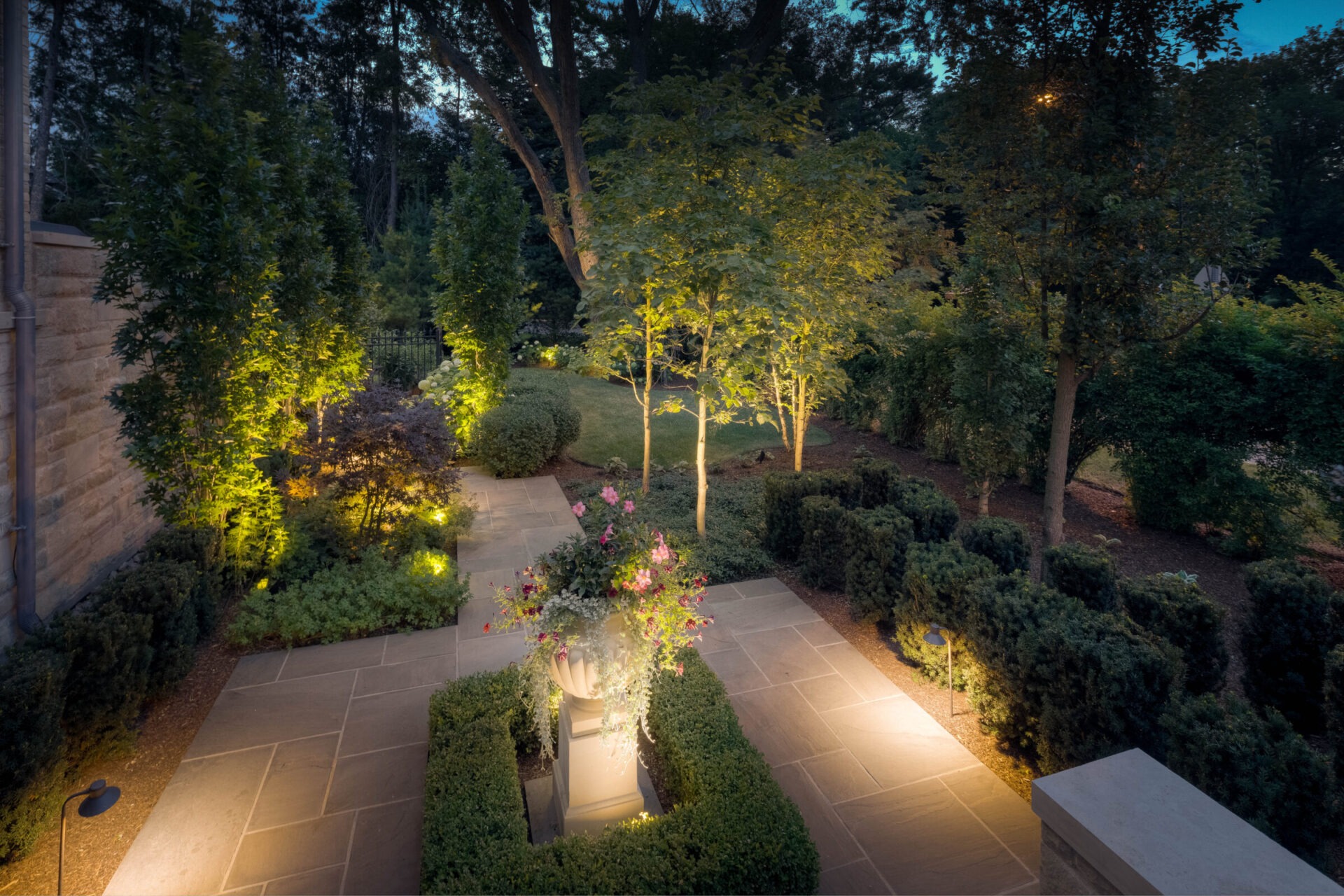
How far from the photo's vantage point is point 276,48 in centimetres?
2189

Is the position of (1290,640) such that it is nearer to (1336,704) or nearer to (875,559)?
(1336,704)

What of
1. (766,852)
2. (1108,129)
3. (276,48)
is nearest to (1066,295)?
(1108,129)

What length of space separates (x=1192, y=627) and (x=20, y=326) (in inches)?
278

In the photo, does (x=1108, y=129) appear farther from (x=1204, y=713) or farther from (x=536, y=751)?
(x=536, y=751)

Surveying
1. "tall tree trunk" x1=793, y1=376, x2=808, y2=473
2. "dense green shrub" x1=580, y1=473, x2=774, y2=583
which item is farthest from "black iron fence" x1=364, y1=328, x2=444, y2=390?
"tall tree trunk" x1=793, y1=376, x2=808, y2=473

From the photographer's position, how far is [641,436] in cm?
1177

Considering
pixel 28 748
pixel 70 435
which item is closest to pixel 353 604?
pixel 70 435

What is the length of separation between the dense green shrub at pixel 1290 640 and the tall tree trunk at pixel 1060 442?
2.39m

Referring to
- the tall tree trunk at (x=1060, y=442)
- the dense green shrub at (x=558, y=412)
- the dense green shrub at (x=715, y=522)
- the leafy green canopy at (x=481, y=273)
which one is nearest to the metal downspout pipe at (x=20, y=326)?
the dense green shrub at (x=715, y=522)

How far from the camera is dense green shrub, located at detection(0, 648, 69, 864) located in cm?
262

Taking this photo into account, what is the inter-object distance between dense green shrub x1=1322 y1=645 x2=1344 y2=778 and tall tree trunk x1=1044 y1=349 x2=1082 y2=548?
3220mm

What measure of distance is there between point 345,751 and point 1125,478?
27.3 feet

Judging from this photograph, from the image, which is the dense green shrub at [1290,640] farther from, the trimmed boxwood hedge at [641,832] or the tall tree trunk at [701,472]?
the tall tree trunk at [701,472]

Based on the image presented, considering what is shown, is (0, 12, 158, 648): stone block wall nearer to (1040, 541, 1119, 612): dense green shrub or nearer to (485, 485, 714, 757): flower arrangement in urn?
(485, 485, 714, 757): flower arrangement in urn
